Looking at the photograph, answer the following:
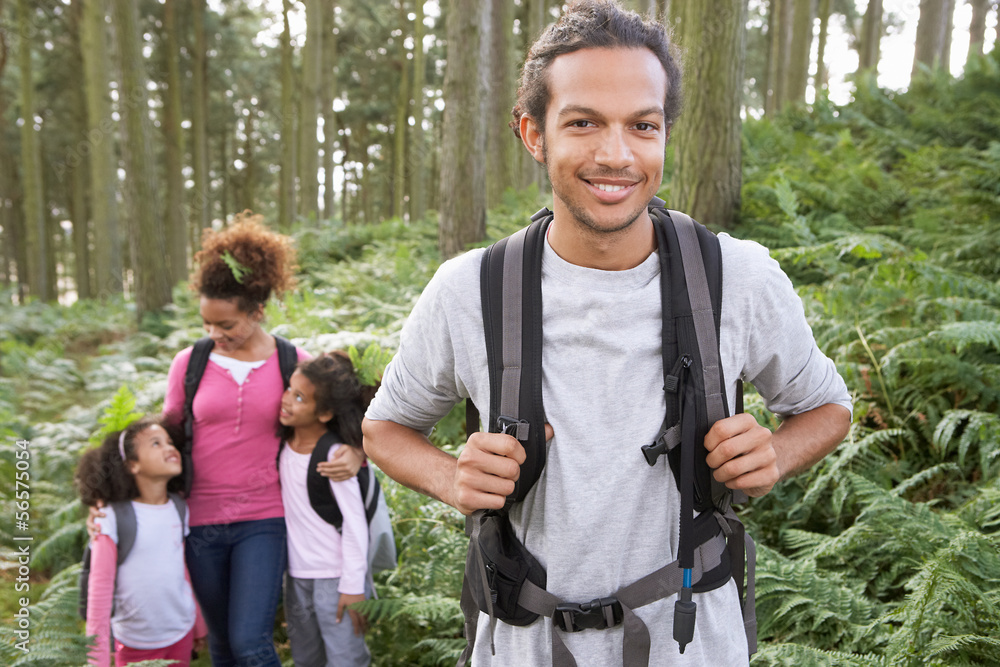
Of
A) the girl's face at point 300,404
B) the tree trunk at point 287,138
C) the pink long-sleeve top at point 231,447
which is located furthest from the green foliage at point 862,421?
the tree trunk at point 287,138

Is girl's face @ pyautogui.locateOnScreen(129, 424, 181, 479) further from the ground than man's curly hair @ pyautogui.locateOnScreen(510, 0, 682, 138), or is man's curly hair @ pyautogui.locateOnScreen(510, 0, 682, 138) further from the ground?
man's curly hair @ pyautogui.locateOnScreen(510, 0, 682, 138)

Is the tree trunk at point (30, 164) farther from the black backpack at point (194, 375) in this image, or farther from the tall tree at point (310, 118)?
the black backpack at point (194, 375)

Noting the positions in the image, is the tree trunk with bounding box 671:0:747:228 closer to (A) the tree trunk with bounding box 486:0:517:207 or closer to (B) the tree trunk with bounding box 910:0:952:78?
(A) the tree trunk with bounding box 486:0:517:207

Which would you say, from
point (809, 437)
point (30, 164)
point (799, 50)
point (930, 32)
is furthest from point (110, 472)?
point (30, 164)

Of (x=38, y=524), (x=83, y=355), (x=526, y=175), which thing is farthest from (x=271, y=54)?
(x=38, y=524)

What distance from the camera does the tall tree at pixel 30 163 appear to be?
620 inches

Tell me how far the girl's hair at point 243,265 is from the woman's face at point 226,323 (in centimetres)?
3

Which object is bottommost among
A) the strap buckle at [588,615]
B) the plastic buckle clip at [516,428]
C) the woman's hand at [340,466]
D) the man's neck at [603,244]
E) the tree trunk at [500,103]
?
the woman's hand at [340,466]

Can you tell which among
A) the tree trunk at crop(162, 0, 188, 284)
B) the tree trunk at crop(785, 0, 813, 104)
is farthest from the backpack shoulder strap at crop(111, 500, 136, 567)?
the tree trunk at crop(162, 0, 188, 284)

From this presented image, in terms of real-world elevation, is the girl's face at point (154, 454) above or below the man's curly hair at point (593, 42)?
below

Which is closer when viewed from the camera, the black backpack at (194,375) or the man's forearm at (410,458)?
the man's forearm at (410,458)

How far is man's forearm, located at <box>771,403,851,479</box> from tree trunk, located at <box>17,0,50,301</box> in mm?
19070

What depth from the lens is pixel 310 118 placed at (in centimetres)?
1512

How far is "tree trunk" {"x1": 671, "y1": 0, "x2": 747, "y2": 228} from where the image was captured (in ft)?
19.3
